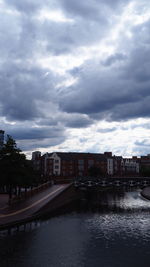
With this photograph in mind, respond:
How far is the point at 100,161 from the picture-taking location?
149 meters

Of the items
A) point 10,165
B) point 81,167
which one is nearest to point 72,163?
point 81,167

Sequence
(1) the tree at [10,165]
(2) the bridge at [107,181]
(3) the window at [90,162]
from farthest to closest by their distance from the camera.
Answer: (3) the window at [90,162], (2) the bridge at [107,181], (1) the tree at [10,165]

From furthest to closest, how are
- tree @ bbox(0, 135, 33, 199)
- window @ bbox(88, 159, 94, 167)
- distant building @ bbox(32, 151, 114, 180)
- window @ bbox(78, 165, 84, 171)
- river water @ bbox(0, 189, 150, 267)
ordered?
1. window @ bbox(88, 159, 94, 167)
2. window @ bbox(78, 165, 84, 171)
3. distant building @ bbox(32, 151, 114, 180)
4. tree @ bbox(0, 135, 33, 199)
5. river water @ bbox(0, 189, 150, 267)

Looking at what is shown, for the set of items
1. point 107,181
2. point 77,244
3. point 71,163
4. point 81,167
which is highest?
point 71,163

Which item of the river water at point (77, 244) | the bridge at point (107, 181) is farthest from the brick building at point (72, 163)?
the river water at point (77, 244)

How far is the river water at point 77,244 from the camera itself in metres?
21.7

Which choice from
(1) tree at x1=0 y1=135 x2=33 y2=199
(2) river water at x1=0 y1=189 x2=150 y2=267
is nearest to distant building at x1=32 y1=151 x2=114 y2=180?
(1) tree at x1=0 y1=135 x2=33 y2=199

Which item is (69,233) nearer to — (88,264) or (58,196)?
(88,264)

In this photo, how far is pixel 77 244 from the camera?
87.8 ft

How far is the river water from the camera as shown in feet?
71.3

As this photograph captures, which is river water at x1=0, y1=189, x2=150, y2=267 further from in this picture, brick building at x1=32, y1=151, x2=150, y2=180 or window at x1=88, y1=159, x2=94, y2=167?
window at x1=88, y1=159, x2=94, y2=167

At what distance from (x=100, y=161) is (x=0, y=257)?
12809cm

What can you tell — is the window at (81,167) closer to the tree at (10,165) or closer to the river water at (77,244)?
the tree at (10,165)

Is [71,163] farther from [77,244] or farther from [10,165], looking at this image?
[77,244]
